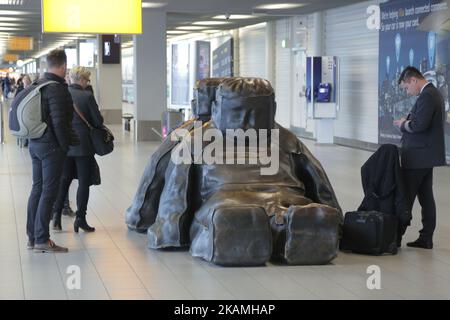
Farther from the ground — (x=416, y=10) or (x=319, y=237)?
(x=416, y=10)

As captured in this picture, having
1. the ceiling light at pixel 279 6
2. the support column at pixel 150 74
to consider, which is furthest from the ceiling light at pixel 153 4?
the ceiling light at pixel 279 6

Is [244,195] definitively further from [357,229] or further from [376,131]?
[376,131]

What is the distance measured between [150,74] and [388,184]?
12564 millimetres

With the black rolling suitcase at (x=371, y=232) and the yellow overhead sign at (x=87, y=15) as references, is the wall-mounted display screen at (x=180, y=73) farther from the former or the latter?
the black rolling suitcase at (x=371, y=232)

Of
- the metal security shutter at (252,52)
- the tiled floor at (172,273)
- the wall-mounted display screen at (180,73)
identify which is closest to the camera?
the tiled floor at (172,273)

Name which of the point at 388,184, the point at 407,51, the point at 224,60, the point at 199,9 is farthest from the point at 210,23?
the point at 388,184

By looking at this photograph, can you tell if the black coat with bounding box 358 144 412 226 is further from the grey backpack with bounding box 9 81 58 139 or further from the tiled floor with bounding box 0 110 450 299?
the grey backpack with bounding box 9 81 58 139

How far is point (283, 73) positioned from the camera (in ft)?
74.0

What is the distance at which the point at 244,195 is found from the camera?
6574mm

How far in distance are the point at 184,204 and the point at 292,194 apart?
2.91ft

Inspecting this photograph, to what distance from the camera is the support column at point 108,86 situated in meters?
26.9

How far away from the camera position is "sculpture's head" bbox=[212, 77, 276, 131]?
274 inches

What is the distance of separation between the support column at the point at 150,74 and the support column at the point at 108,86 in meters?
8.04
